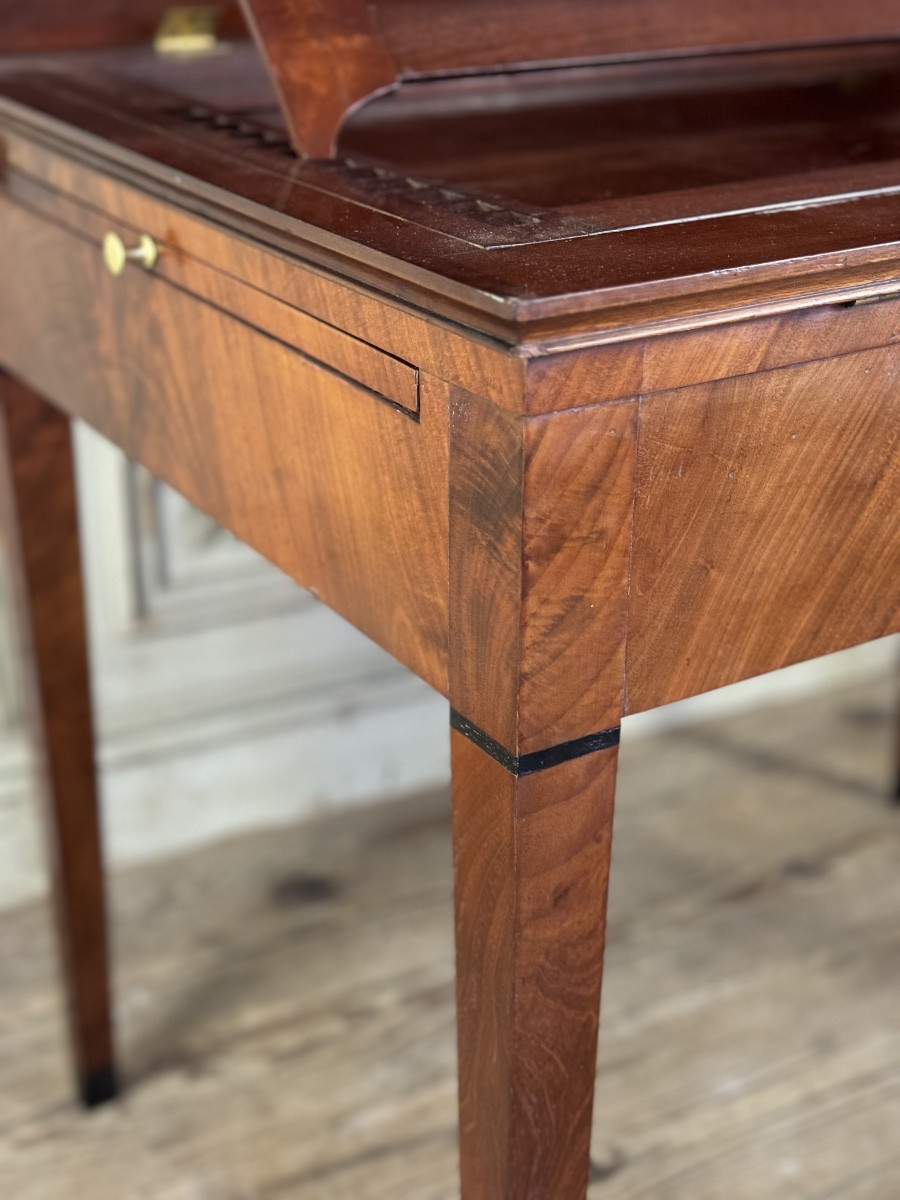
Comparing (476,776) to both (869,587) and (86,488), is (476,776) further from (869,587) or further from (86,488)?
(86,488)

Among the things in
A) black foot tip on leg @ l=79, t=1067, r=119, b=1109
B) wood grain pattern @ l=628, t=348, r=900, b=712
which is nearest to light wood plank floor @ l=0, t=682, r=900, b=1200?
black foot tip on leg @ l=79, t=1067, r=119, b=1109

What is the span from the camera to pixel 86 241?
2.56 ft

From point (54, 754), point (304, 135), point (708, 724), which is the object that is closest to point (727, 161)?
point (304, 135)

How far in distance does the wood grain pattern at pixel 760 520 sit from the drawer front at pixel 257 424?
0.08m

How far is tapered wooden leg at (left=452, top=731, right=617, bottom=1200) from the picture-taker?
1.78ft

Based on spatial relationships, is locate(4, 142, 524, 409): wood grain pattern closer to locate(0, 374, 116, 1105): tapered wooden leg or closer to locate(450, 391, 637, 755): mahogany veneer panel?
locate(450, 391, 637, 755): mahogany veneer panel

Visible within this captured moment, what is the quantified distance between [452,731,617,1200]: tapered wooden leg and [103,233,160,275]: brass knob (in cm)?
29

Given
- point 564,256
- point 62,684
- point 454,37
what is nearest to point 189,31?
point 454,37

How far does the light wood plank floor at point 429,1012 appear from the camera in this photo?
1129 millimetres

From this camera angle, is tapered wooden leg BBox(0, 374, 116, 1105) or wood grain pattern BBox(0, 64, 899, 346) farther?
tapered wooden leg BBox(0, 374, 116, 1105)

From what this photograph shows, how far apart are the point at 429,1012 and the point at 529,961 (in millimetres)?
759

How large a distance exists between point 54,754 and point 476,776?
0.63 metres

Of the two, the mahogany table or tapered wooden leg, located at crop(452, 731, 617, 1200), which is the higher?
the mahogany table

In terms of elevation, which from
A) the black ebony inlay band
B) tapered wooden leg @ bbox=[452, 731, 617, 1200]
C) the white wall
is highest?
the black ebony inlay band
